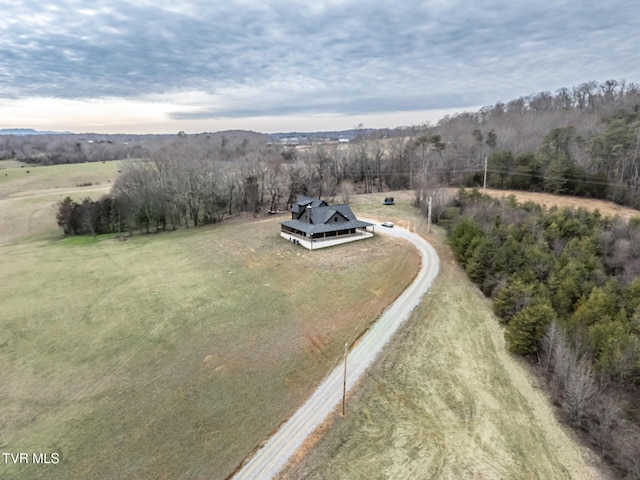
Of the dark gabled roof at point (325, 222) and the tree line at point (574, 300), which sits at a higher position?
the dark gabled roof at point (325, 222)

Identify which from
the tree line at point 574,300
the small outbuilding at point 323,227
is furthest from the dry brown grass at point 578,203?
the small outbuilding at point 323,227

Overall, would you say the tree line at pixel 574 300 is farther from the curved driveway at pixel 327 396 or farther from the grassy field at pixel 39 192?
the grassy field at pixel 39 192

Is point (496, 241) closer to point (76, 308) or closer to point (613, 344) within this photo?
point (613, 344)

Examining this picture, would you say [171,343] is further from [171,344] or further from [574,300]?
[574,300]

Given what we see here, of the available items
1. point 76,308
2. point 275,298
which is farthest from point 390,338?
point 76,308

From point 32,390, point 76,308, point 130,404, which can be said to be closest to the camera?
point 130,404

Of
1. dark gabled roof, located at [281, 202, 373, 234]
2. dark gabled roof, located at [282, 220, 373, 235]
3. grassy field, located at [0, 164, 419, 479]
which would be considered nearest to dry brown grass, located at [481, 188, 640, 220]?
grassy field, located at [0, 164, 419, 479]

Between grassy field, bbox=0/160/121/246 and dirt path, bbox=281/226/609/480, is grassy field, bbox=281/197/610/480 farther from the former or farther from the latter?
grassy field, bbox=0/160/121/246
